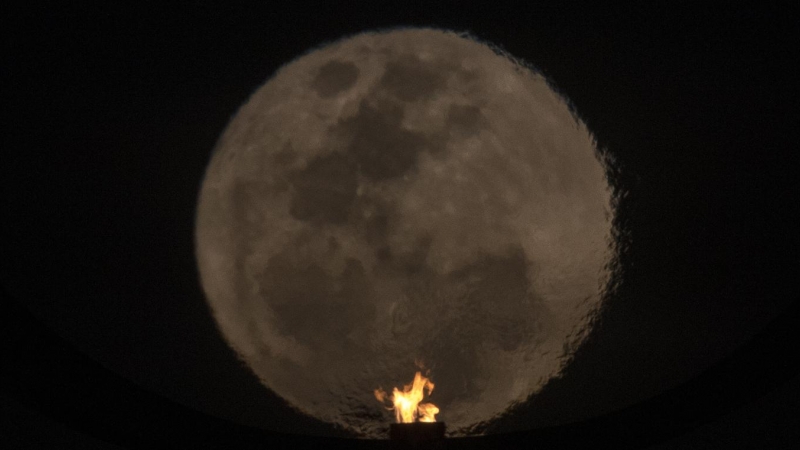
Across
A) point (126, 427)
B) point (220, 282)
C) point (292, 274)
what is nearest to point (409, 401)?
point (126, 427)

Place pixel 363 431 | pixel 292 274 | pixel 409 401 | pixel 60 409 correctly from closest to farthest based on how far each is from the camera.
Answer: pixel 409 401, pixel 60 409, pixel 363 431, pixel 292 274

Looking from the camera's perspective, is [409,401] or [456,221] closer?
[409,401]

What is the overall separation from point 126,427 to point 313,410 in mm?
5583

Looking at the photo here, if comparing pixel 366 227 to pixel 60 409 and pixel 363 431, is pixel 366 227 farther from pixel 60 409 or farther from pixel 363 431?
pixel 60 409

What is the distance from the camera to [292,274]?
14.5m

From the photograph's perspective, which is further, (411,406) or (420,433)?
(411,406)

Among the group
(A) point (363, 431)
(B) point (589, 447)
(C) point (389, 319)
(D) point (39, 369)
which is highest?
(C) point (389, 319)

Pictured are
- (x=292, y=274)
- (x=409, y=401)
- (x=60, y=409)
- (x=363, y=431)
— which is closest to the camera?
(x=409, y=401)

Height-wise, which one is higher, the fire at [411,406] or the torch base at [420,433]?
the fire at [411,406]

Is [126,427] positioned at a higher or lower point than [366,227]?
lower

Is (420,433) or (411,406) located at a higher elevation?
(411,406)

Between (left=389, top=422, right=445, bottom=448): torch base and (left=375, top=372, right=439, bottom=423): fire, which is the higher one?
(left=375, top=372, right=439, bottom=423): fire

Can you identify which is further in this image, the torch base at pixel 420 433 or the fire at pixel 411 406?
the fire at pixel 411 406

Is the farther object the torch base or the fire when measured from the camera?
the fire
